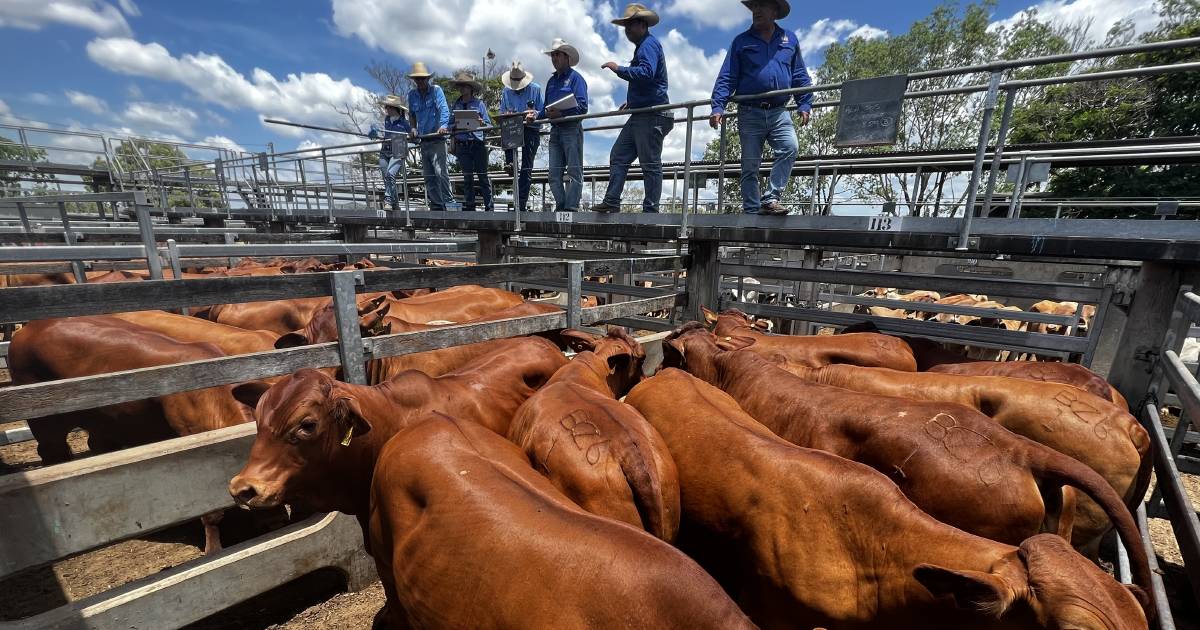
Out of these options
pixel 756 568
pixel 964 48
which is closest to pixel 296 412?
pixel 756 568

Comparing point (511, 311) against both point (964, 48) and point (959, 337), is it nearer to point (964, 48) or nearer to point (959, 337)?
point (959, 337)

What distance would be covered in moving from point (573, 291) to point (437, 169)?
19.5ft

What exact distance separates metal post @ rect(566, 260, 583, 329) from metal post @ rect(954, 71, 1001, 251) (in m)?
3.18

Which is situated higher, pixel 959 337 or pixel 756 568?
pixel 959 337

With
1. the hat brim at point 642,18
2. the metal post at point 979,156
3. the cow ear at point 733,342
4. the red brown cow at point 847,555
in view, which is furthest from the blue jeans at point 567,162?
the red brown cow at point 847,555

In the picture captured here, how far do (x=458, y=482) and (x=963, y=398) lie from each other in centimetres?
339

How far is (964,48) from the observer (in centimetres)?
2409

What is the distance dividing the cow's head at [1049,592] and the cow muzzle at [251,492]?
2.86m

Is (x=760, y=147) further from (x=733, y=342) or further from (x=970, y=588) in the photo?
(x=970, y=588)

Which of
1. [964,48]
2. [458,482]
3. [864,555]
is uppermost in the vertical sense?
[964,48]

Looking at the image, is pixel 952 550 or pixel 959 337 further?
pixel 959 337

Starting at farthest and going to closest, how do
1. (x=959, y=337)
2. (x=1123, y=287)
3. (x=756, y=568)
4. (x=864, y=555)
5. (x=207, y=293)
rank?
(x=959, y=337) → (x=1123, y=287) → (x=207, y=293) → (x=756, y=568) → (x=864, y=555)

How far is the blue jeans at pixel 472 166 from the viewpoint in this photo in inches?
375

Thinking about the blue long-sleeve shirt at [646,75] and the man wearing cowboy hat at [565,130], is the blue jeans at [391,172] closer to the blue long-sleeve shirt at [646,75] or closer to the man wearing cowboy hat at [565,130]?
the man wearing cowboy hat at [565,130]
